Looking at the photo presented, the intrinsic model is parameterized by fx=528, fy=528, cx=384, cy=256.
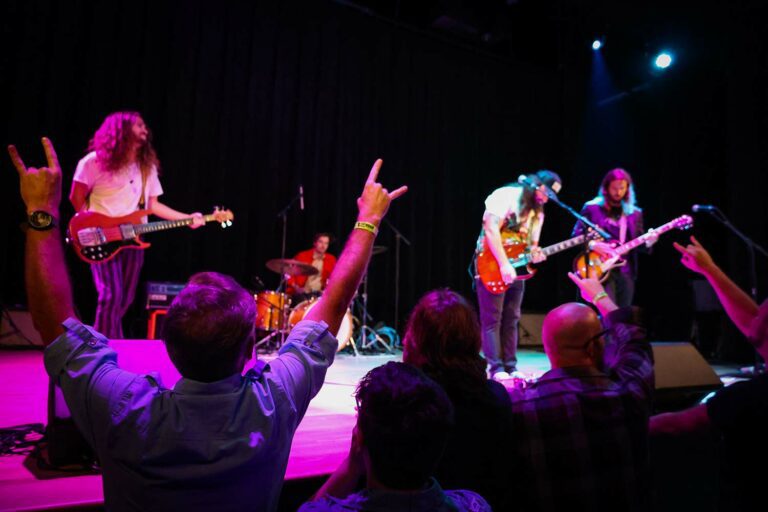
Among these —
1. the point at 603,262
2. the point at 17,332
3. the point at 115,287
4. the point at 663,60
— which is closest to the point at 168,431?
the point at 115,287

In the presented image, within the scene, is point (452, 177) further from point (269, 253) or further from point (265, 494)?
point (265, 494)

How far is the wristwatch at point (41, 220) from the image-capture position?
1279 millimetres

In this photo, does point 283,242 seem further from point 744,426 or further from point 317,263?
point 744,426

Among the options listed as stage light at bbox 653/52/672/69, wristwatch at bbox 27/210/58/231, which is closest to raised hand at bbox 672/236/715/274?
wristwatch at bbox 27/210/58/231

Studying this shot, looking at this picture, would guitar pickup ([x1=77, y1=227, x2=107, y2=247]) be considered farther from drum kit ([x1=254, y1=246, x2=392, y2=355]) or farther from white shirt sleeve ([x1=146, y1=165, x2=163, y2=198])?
drum kit ([x1=254, y1=246, x2=392, y2=355])

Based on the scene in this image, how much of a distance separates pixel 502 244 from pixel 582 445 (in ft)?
9.58

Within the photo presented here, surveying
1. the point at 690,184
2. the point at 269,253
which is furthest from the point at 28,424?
the point at 690,184

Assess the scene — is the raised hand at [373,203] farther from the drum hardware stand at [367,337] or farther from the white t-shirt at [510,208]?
the drum hardware stand at [367,337]

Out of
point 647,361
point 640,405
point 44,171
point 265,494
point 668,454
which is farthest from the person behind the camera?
point 668,454

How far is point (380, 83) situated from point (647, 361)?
7.72m

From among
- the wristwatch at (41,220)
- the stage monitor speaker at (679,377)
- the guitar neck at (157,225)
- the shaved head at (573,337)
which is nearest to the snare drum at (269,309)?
the guitar neck at (157,225)

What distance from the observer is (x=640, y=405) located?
1671 millimetres

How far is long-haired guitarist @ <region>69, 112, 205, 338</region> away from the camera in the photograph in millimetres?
3957

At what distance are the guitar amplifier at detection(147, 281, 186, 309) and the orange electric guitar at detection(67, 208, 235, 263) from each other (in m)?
1.93
